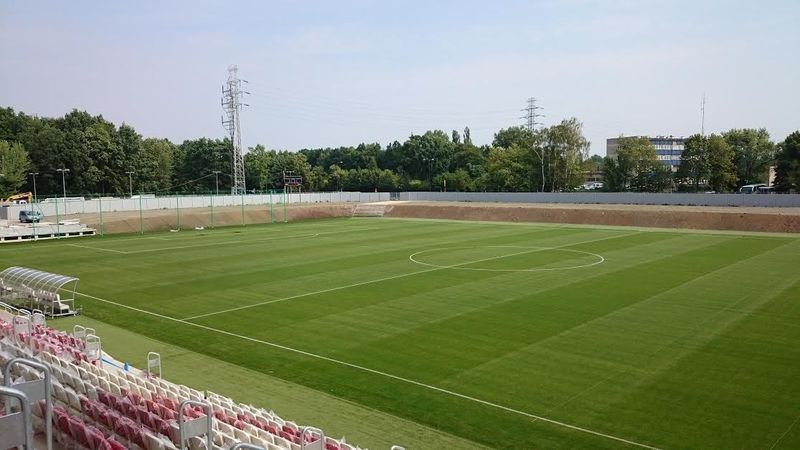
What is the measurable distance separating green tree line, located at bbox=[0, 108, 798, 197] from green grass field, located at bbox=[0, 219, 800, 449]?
173 feet

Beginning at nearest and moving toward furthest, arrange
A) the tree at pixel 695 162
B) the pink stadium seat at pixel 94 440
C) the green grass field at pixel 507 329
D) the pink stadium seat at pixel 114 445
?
the pink stadium seat at pixel 114 445 → the pink stadium seat at pixel 94 440 → the green grass field at pixel 507 329 → the tree at pixel 695 162

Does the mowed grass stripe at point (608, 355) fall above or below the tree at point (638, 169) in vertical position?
below

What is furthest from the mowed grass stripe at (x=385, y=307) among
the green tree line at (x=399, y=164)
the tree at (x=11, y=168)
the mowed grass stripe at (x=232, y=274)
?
the tree at (x=11, y=168)

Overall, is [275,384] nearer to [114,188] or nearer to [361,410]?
[361,410]

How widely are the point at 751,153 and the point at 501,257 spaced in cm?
7450

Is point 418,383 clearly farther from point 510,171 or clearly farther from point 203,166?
point 203,166

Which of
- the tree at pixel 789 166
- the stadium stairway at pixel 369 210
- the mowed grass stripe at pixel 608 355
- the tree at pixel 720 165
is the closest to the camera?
the mowed grass stripe at pixel 608 355

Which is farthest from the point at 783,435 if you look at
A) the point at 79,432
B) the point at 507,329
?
the point at 79,432

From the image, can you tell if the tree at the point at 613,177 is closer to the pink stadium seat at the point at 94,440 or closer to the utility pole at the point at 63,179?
the utility pole at the point at 63,179

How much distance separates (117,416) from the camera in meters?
9.13

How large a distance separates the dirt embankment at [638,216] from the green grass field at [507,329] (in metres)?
13.1

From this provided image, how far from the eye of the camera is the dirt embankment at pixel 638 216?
5075 cm

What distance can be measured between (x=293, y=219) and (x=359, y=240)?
83.6ft

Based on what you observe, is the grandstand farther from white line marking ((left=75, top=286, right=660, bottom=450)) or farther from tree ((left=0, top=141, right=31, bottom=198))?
tree ((left=0, top=141, right=31, bottom=198))
